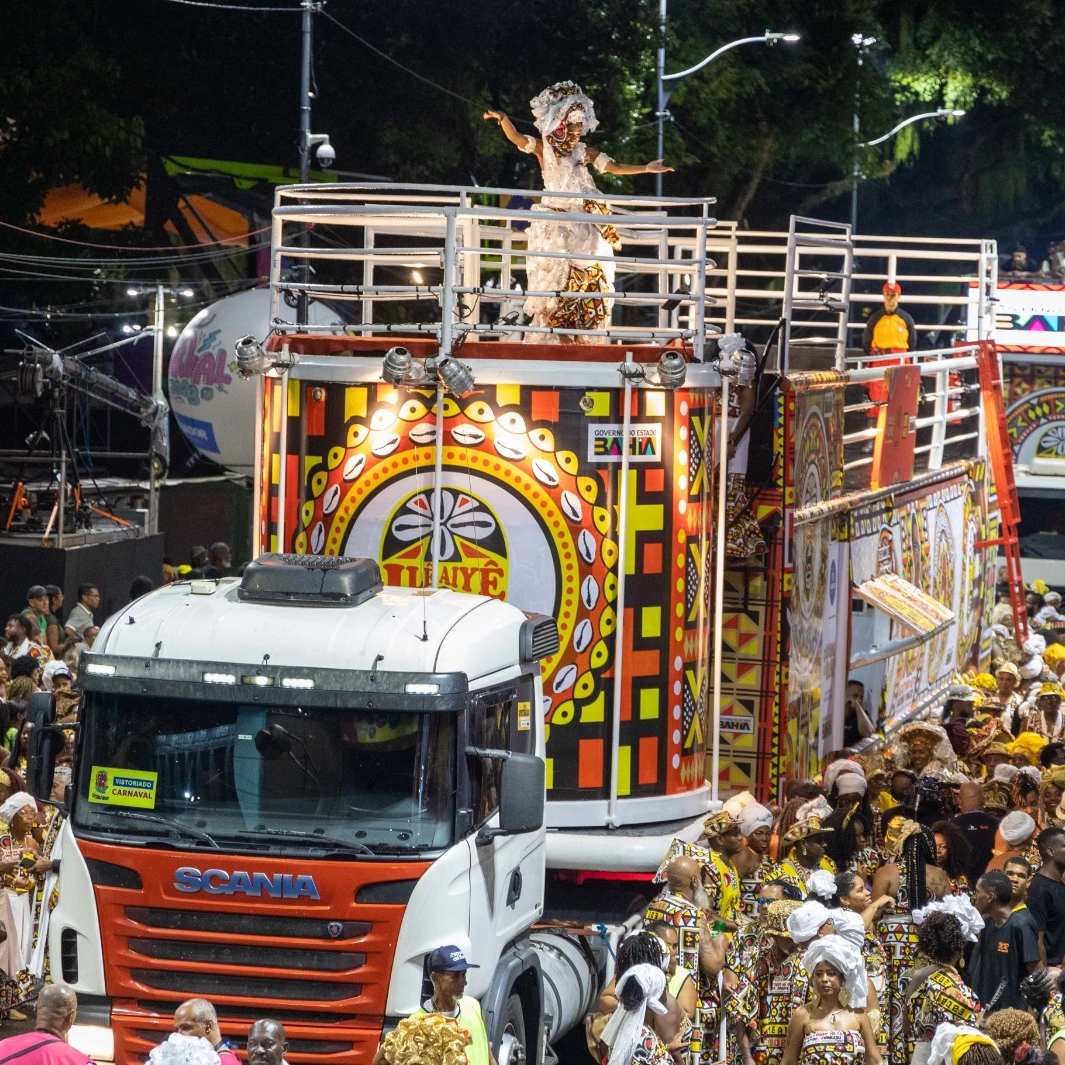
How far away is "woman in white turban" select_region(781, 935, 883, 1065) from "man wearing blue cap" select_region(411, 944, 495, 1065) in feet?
4.86

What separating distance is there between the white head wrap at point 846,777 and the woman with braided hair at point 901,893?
47.3 inches

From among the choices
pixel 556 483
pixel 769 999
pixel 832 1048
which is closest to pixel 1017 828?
pixel 769 999

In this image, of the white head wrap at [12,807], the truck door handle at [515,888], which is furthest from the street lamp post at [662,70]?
the truck door handle at [515,888]

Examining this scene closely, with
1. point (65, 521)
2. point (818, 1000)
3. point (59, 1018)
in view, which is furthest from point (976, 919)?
point (65, 521)

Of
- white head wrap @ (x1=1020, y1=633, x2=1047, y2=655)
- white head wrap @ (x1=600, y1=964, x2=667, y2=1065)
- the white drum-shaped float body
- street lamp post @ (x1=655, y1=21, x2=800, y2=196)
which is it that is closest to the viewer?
white head wrap @ (x1=600, y1=964, x2=667, y2=1065)

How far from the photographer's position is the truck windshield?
8.66m

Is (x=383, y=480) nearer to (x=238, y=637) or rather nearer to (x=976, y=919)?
(x=238, y=637)

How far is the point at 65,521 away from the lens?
24266mm

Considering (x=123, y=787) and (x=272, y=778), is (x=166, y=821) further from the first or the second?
(x=272, y=778)

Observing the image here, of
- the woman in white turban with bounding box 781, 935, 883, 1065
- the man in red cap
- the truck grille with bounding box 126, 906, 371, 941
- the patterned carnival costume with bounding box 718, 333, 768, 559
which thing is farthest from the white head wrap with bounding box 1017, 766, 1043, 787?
the man in red cap

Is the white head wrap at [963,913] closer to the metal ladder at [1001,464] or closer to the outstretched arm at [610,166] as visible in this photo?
the outstretched arm at [610,166]

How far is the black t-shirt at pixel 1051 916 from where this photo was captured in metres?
10.5

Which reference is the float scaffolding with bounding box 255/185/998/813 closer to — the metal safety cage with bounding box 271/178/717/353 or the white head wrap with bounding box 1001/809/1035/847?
the metal safety cage with bounding box 271/178/717/353

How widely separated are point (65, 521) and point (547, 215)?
1335 cm
